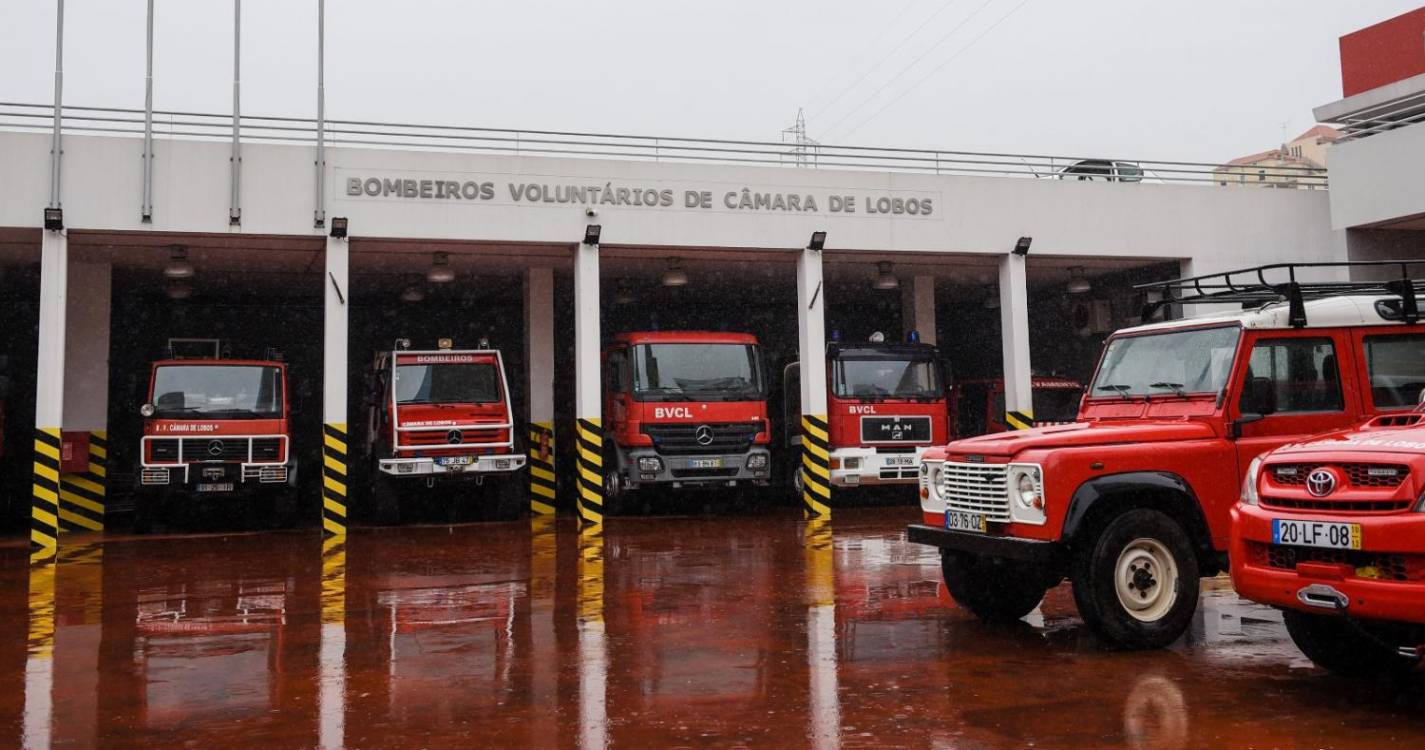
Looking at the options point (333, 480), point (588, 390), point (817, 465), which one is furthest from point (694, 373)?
point (333, 480)

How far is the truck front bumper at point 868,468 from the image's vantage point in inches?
683

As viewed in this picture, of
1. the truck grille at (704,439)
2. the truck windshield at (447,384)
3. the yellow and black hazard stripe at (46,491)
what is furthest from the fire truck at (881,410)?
the yellow and black hazard stripe at (46,491)

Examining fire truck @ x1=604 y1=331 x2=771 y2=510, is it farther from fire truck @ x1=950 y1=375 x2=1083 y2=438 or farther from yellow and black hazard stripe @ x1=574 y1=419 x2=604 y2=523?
fire truck @ x1=950 y1=375 x2=1083 y2=438

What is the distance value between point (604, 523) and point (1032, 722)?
1198 cm

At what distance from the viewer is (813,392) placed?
57.1 ft

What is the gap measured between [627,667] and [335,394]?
33.2 ft

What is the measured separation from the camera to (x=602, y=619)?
8453mm

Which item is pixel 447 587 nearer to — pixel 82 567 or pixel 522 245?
pixel 82 567

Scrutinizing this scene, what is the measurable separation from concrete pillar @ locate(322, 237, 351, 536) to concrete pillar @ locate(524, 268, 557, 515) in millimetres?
3629

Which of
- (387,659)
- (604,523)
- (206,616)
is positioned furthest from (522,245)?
(387,659)

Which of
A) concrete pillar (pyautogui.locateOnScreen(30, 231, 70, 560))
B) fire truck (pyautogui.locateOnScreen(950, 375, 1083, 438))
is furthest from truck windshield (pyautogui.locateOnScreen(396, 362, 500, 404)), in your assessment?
fire truck (pyautogui.locateOnScreen(950, 375, 1083, 438))

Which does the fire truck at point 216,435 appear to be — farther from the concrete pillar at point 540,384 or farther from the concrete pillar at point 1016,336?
the concrete pillar at point 1016,336

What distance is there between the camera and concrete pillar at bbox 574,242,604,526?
54.0 ft

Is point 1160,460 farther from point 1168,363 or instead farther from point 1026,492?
point 1168,363
